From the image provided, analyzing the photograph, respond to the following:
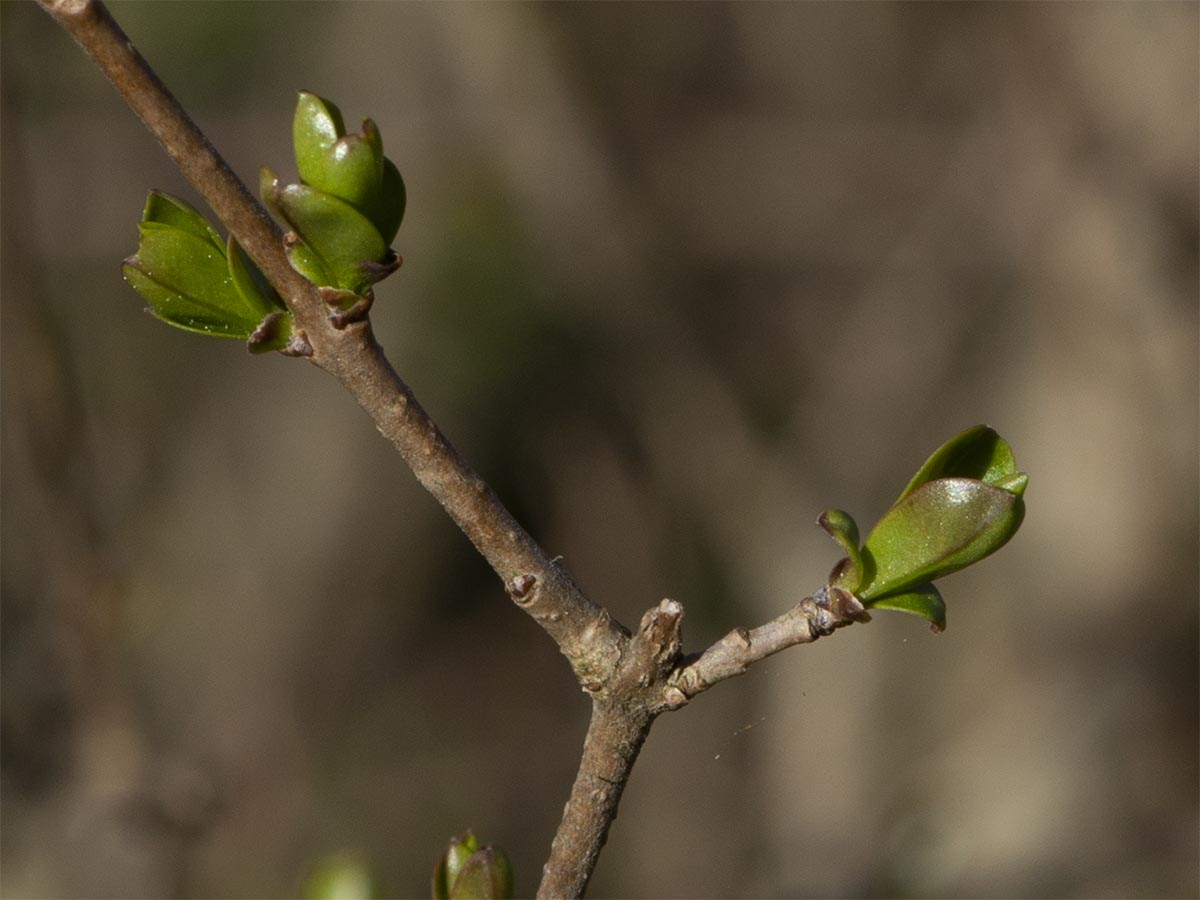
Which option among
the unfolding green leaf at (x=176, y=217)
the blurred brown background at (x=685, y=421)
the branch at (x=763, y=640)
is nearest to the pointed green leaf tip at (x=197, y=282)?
the unfolding green leaf at (x=176, y=217)

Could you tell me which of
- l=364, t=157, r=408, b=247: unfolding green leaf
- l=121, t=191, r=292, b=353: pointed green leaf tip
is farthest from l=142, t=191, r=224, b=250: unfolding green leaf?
l=364, t=157, r=408, b=247: unfolding green leaf

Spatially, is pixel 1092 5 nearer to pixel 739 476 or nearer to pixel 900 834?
pixel 739 476

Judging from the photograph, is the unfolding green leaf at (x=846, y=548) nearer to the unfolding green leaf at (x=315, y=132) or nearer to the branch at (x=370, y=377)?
the branch at (x=370, y=377)

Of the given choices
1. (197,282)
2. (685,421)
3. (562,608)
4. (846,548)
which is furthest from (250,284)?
(685,421)

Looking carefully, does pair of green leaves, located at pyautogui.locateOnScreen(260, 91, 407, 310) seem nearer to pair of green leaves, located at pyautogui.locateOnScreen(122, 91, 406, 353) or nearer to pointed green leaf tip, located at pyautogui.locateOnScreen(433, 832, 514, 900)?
pair of green leaves, located at pyautogui.locateOnScreen(122, 91, 406, 353)

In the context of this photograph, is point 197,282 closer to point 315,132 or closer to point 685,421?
point 315,132

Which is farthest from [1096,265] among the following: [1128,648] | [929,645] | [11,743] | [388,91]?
[11,743]
